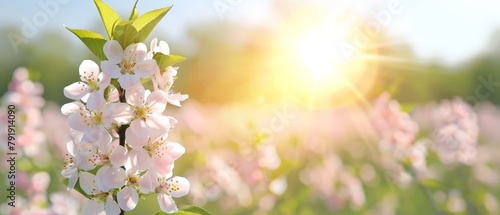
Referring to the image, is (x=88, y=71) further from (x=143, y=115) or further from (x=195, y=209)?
(x=195, y=209)

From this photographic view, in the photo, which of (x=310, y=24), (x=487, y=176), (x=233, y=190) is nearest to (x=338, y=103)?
(x=310, y=24)

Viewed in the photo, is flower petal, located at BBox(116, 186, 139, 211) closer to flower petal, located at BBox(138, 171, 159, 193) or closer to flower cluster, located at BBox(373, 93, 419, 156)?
flower petal, located at BBox(138, 171, 159, 193)

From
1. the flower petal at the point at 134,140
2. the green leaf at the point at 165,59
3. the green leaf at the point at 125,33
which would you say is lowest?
the flower petal at the point at 134,140

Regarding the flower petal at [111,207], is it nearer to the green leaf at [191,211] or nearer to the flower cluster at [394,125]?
the green leaf at [191,211]

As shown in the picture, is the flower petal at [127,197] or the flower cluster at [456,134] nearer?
the flower petal at [127,197]

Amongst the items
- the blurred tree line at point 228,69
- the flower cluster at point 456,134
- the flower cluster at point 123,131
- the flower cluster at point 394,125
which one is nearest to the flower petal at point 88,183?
the flower cluster at point 123,131
